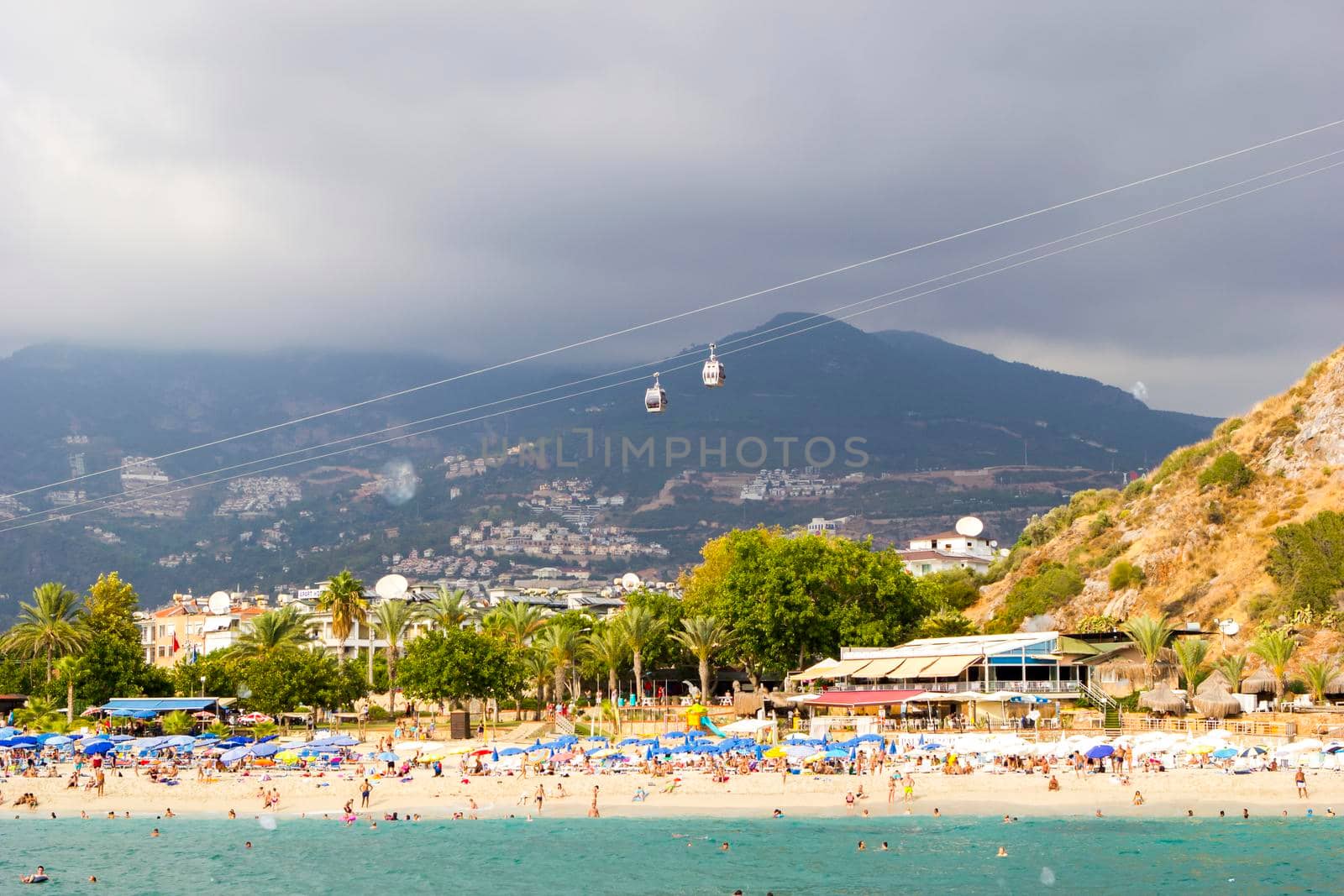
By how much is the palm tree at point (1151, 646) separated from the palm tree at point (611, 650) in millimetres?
29669

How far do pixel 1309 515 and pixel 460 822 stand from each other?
60404mm

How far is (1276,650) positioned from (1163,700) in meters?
6.47

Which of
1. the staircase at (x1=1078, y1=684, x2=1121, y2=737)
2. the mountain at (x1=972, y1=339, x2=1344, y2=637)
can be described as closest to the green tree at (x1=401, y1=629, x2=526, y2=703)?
the staircase at (x1=1078, y1=684, x2=1121, y2=737)

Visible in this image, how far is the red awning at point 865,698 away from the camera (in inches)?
2662

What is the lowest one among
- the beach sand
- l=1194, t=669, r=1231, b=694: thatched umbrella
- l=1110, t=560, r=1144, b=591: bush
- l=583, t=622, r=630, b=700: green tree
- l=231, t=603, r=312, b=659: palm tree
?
the beach sand

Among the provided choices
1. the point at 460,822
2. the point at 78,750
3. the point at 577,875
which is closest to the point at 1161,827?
the point at 577,875

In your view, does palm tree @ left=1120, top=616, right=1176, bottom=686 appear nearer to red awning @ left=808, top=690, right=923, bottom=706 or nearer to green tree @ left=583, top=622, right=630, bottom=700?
red awning @ left=808, top=690, right=923, bottom=706

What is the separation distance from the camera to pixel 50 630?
80312mm

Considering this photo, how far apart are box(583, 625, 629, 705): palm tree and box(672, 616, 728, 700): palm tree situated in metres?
3.92

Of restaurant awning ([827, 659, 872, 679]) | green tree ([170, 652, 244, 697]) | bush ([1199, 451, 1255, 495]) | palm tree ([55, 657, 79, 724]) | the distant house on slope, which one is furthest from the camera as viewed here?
the distant house on slope

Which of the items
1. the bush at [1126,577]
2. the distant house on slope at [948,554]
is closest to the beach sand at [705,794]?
the bush at [1126,577]

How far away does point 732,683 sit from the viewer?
3777 inches

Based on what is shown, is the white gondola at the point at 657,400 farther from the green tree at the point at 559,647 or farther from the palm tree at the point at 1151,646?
the green tree at the point at 559,647

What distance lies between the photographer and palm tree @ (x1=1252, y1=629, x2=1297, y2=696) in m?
63.7
